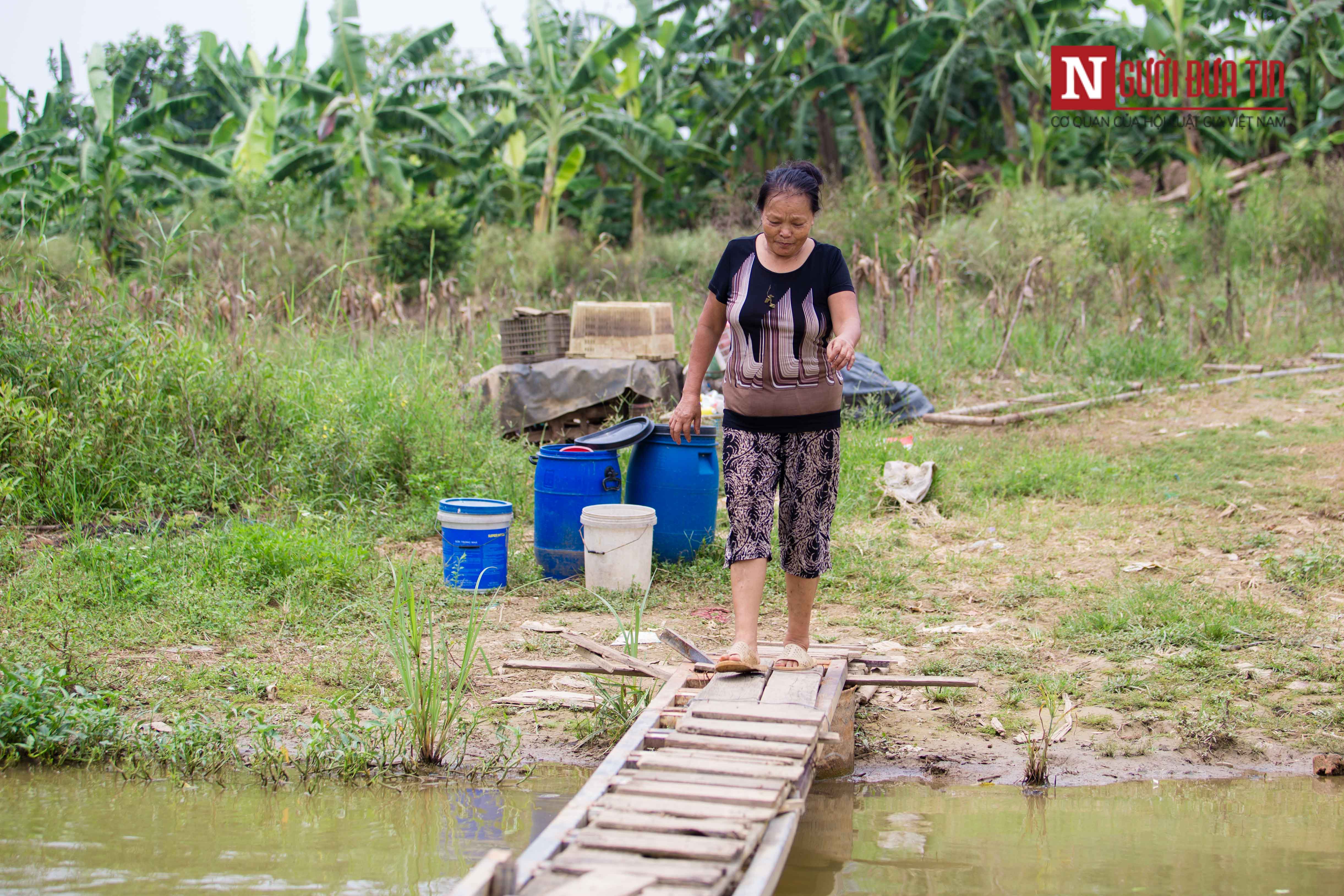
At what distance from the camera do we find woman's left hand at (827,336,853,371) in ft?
10.7

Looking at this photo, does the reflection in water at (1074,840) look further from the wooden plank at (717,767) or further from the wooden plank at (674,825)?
the wooden plank at (674,825)

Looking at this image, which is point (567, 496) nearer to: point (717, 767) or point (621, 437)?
point (621, 437)

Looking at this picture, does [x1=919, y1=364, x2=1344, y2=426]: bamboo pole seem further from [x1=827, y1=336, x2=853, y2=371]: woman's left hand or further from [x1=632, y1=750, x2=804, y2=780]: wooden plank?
[x1=632, y1=750, x2=804, y2=780]: wooden plank

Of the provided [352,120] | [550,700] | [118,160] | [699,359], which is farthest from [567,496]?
[118,160]

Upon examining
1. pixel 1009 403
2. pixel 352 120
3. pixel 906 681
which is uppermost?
pixel 352 120

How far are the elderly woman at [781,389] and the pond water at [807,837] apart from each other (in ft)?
2.16

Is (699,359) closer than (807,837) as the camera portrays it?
No

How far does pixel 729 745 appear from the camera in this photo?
2.94 meters

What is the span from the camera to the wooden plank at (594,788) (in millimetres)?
2273

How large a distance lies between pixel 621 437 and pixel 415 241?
42.3 ft

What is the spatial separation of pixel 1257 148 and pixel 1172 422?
14.0 metres

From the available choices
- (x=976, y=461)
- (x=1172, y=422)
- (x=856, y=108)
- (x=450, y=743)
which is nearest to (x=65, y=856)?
(x=450, y=743)

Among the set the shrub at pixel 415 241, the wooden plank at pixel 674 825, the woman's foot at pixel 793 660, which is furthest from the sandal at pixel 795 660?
the shrub at pixel 415 241

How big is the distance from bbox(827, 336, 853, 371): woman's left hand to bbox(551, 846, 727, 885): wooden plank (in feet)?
5.06
